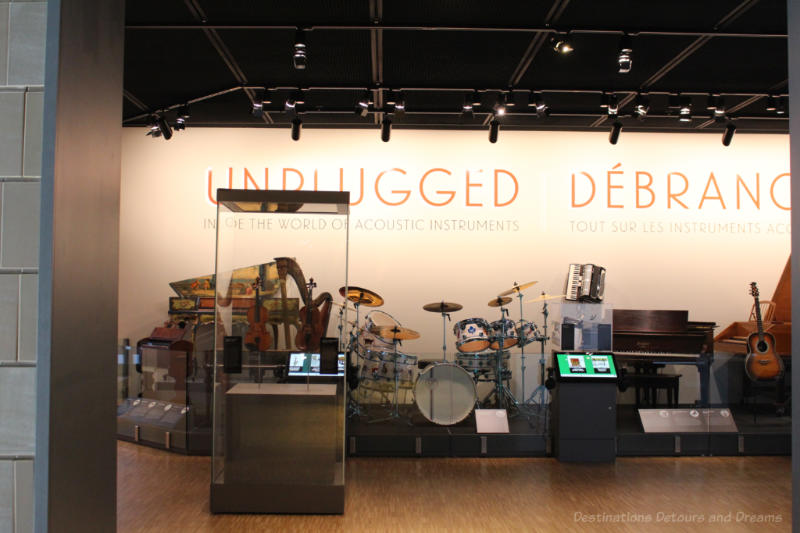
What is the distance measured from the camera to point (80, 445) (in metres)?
1.84

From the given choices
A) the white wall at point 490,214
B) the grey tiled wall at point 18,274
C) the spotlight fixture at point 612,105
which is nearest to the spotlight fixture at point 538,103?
the spotlight fixture at point 612,105

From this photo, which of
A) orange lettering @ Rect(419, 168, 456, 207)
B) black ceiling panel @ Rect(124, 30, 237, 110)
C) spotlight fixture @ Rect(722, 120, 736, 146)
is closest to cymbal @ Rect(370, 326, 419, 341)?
orange lettering @ Rect(419, 168, 456, 207)

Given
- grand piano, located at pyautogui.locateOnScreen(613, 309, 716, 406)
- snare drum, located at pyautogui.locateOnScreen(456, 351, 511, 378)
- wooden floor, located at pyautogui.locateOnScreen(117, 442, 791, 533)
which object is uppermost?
grand piano, located at pyautogui.locateOnScreen(613, 309, 716, 406)

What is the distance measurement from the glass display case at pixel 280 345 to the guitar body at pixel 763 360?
488 cm

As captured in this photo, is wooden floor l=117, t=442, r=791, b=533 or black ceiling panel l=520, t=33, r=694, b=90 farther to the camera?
black ceiling panel l=520, t=33, r=694, b=90

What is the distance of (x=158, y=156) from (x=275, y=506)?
17.6 feet

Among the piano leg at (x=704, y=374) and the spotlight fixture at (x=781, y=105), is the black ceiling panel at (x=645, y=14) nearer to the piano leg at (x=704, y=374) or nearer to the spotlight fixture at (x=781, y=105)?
the spotlight fixture at (x=781, y=105)

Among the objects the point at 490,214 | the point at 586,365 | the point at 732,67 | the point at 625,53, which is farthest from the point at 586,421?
the point at 732,67

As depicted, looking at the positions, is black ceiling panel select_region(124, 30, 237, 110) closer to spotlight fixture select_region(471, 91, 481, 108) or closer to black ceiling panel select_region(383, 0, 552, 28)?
black ceiling panel select_region(383, 0, 552, 28)

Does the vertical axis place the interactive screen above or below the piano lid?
below

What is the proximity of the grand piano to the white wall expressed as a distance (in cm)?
108

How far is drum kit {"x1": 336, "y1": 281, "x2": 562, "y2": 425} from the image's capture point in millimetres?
6914

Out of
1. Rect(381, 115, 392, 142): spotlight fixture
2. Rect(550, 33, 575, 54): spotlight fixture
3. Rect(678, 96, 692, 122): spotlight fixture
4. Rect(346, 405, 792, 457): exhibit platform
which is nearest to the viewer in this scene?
Rect(550, 33, 575, 54): spotlight fixture

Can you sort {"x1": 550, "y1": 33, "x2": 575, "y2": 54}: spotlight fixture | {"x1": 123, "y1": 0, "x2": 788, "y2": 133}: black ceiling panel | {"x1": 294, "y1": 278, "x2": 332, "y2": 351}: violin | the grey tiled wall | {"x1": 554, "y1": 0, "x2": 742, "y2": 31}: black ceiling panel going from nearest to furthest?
the grey tiled wall
{"x1": 294, "y1": 278, "x2": 332, "y2": 351}: violin
{"x1": 554, "y1": 0, "x2": 742, "y2": 31}: black ceiling panel
{"x1": 123, "y1": 0, "x2": 788, "y2": 133}: black ceiling panel
{"x1": 550, "y1": 33, "x2": 575, "y2": 54}: spotlight fixture
